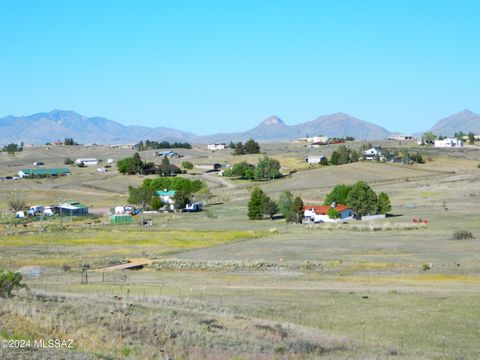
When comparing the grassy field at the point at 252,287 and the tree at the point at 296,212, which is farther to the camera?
the tree at the point at 296,212

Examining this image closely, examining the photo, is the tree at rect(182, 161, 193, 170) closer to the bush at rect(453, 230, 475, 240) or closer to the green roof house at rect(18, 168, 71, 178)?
the green roof house at rect(18, 168, 71, 178)

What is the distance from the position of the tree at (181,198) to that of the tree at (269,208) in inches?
775

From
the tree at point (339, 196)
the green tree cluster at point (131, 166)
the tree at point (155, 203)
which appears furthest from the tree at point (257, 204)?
the green tree cluster at point (131, 166)

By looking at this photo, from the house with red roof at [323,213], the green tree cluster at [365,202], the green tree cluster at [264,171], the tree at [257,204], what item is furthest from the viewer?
the green tree cluster at [264,171]

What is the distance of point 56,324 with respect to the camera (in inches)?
998

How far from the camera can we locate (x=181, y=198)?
11519cm

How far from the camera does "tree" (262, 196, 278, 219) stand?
96812 mm

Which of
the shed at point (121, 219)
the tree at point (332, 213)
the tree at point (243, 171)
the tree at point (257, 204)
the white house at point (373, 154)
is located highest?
the white house at point (373, 154)

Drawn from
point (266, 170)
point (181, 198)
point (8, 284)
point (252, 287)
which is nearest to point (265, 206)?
point (181, 198)

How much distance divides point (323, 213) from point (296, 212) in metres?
3.20

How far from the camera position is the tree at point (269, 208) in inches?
3812

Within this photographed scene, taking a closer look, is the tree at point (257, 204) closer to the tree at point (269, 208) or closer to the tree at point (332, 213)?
the tree at point (269, 208)

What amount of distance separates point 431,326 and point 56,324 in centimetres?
1616

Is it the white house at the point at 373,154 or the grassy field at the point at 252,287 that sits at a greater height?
the white house at the point at 373,154
